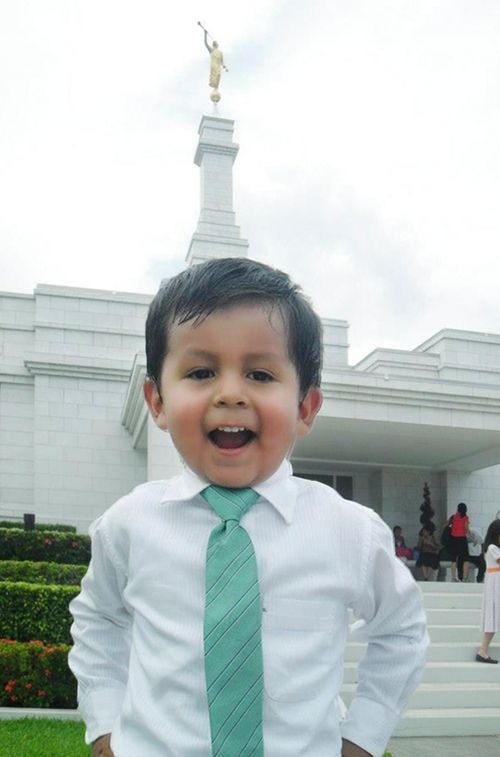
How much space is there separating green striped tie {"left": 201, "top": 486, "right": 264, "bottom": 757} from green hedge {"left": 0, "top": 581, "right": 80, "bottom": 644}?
555 centimetres

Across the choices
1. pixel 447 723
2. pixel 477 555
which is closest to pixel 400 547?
pixel 477 555

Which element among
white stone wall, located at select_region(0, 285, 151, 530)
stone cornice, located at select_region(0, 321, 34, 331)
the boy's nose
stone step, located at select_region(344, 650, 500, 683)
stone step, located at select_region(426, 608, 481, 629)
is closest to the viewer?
the boy's nose

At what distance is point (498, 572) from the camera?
321 inches

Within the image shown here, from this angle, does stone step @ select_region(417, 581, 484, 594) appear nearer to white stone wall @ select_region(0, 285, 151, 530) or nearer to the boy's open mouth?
white stone wall @ select_region(0, 285, 151, 530)

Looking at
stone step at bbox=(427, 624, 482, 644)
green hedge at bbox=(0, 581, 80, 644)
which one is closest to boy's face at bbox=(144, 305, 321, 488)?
green hedge at bbox=(0, 581, 80, 644)

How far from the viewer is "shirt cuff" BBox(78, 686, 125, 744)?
184 centimetres

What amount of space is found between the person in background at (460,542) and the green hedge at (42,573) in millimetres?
7415

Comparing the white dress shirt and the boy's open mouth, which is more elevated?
the boy's open mouth

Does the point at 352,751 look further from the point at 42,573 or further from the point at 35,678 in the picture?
the point at 42,573

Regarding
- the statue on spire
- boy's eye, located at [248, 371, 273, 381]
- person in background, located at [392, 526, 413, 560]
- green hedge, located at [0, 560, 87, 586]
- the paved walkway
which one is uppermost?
the statue on spire

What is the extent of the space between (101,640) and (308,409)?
0.77 meters

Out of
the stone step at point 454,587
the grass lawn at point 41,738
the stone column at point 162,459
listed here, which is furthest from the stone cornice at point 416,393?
the grass lawn at point 41,738

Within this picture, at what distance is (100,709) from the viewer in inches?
73.4

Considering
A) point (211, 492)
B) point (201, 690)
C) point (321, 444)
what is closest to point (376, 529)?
point (211, 492)
